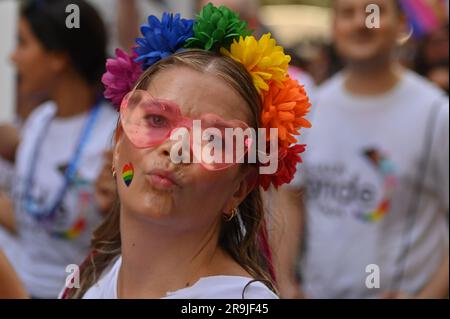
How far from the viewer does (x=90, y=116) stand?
12.8 ft

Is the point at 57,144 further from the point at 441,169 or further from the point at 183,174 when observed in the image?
the point at 183,174

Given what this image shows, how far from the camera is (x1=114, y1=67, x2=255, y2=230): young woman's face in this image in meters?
1.83

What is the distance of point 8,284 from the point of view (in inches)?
88.7

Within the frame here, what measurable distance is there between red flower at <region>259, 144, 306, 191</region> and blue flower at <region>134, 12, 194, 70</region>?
315 mm

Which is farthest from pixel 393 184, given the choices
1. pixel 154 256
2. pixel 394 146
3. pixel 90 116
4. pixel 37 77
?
pixel 154 256

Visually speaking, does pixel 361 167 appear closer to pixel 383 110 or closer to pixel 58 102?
pixel 383 110

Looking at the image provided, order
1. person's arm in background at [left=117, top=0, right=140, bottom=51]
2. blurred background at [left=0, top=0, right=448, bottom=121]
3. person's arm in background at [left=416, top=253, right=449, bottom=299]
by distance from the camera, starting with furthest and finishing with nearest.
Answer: blurred background at [left=0, top=0, right=448, bottom=121] < person's arm in background at [left=117, top=0, right=140, bottom=51] < person's arm in background at [left=416, top=253, right=449, bottom=299]

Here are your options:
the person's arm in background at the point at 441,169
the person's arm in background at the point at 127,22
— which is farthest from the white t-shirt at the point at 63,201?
the person's arm in background at the point at 441,169

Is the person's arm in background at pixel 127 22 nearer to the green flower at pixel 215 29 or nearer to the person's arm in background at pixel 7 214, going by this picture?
the person's arm in background at pixel 7 214

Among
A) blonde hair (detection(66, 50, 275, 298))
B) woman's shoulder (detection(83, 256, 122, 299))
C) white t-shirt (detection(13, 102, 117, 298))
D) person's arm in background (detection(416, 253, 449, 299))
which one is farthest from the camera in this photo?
white t-shirt (detection(13, 102, 117, 298))

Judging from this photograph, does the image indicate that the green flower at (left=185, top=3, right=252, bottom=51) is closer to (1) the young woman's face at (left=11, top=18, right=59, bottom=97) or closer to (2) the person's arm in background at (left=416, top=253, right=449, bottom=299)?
(2) the person's arm in background at (left=416, top=253, right=449, bottom=299)

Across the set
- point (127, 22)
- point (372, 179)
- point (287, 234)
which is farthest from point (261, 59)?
point (127, 22)

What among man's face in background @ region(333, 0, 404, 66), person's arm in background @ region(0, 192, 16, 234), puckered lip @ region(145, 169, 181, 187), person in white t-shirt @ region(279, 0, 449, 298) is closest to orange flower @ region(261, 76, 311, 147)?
puckered lip @ region(145, 169, 181, 187)

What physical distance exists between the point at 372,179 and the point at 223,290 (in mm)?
1822
